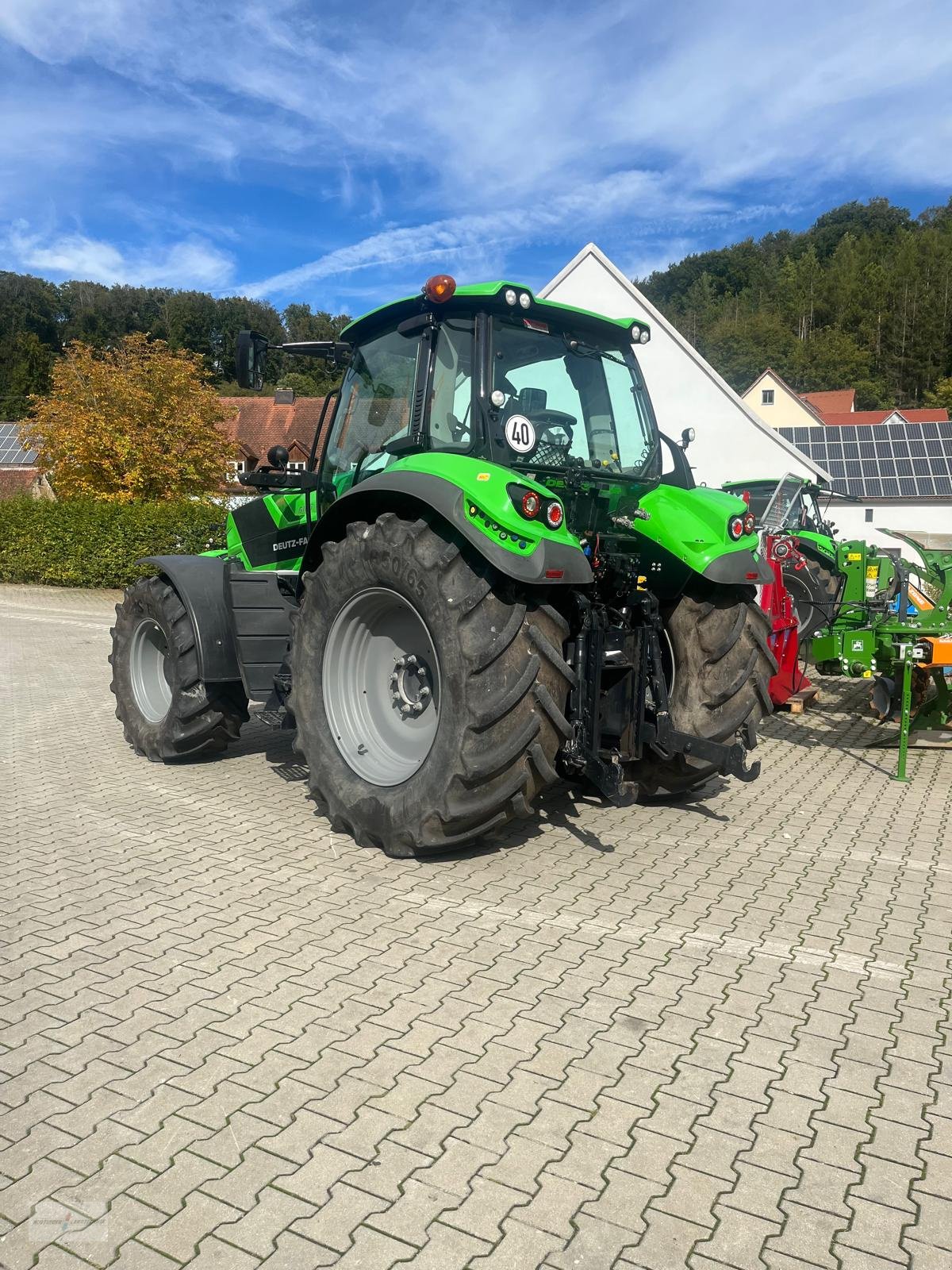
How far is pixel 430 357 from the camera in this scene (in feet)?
15.8

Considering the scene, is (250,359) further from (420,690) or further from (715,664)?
(715,664)

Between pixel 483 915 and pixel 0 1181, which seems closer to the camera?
pixel 0 1181

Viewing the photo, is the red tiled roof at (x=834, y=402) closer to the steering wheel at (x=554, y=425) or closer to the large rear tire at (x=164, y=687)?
the large rear tire at (x=164, y=687)

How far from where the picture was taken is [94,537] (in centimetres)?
2088

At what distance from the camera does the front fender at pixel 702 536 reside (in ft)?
15.9

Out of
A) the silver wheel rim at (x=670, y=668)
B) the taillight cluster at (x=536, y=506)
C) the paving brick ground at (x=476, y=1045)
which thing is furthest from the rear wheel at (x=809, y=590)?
the taillight cluster at (x=536, y=506)

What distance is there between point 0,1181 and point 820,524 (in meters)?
12.5

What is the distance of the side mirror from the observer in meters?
5.33

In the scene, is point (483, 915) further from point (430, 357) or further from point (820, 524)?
point (820, 524)

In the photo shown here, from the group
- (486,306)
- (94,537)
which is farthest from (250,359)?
(94,537)

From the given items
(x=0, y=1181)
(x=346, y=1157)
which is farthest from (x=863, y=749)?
(x=0, y=1181)

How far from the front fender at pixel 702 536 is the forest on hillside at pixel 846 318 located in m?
68.6

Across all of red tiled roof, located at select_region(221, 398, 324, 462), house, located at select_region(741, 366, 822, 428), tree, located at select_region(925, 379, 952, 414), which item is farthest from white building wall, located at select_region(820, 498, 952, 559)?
tree, located at select_region(925, 379, 952, 414)

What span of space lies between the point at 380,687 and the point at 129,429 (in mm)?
19585
